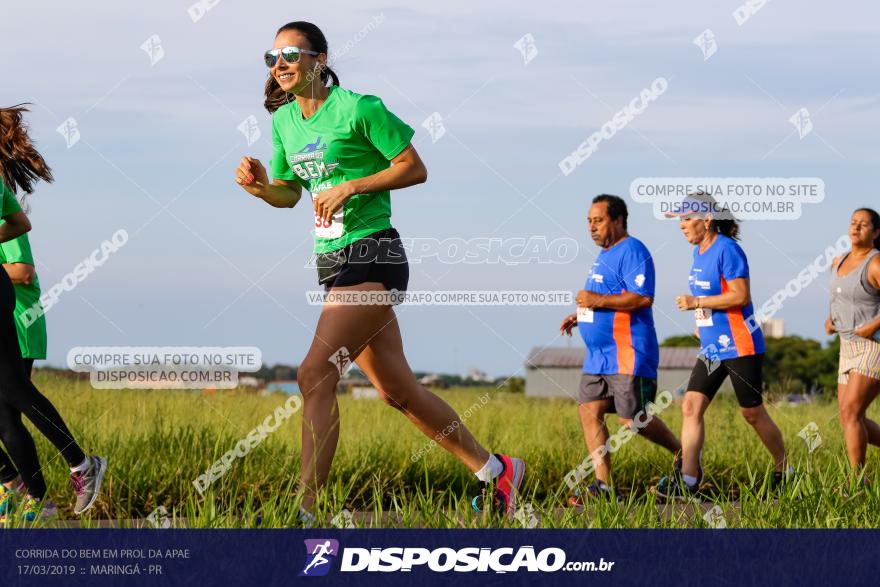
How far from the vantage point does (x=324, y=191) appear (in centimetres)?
529

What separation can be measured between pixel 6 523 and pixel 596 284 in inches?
150

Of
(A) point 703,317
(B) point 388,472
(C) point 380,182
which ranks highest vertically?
(C) point 380,182

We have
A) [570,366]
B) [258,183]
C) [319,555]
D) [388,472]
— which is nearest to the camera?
[319,555]

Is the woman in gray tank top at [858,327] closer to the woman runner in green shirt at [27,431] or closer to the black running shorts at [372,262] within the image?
the black running shorts at [372,262]

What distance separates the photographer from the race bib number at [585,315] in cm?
727

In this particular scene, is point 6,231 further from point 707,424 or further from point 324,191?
point 707,424

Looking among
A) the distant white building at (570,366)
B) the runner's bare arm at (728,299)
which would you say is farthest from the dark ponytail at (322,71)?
the distant white building at (570,366)

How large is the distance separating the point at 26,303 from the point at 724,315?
4.31 m

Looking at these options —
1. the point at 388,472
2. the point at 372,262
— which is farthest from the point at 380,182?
the point at 388,472

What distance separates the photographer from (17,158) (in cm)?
645

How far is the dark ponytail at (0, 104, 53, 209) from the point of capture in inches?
253

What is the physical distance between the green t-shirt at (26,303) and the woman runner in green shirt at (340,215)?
68.6 inches

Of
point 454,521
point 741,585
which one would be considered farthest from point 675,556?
point 454,521

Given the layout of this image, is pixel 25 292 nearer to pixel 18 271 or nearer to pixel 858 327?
pixel 18 271
